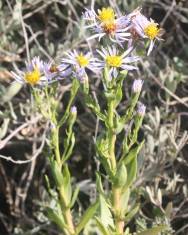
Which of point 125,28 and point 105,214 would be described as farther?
point 105,214

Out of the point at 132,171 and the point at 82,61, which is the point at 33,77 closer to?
the point at 82,61

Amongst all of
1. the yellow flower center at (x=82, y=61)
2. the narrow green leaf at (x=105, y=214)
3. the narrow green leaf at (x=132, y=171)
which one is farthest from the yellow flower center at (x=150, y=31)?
the narrow green leaf at (x=105, y=214)

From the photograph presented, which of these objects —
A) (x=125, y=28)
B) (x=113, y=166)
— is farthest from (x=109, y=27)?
(x=113, y=166)

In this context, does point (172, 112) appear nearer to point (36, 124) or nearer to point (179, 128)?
point (179, 128)

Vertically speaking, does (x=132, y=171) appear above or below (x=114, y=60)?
below

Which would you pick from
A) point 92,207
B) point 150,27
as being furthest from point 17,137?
point 150,27

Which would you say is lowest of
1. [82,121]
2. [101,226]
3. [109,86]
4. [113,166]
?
[82,121]

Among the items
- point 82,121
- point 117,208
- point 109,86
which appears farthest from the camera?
point 82,121
